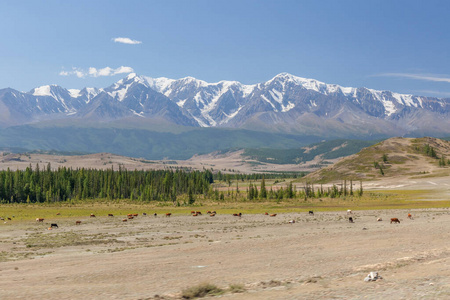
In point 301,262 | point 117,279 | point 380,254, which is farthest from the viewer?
point 380,254

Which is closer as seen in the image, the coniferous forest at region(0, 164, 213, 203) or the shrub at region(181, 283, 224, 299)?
the shrub at region(181, 283, 224, 299)

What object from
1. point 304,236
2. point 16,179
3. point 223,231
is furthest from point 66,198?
point 304,236

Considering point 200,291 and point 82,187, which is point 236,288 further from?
point 82,187

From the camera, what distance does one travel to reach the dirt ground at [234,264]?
2739 centimetres

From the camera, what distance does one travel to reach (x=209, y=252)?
45.7 meters

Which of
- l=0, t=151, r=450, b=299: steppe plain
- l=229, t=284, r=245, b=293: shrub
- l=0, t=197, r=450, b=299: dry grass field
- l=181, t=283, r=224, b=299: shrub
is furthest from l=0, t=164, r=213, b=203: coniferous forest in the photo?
l=181, t=283, r=224, b=299: shrub

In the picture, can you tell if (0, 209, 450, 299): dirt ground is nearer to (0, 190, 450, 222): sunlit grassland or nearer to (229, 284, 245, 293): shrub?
(229, 284, 245, 293): shrub

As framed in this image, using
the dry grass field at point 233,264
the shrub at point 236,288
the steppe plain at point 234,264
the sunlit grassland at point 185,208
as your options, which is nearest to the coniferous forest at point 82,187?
the sunlit grassland at point 185,208

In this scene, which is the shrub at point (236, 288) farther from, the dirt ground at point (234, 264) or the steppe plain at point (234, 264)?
the dirt ground at point (234, 264)

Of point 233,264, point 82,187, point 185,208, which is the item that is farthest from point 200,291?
point 82,187

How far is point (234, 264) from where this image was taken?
124 feet

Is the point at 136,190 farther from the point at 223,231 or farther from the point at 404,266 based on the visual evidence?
the point at 404,266

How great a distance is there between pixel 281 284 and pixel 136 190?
154m

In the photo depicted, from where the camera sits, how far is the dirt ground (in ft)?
89.9
